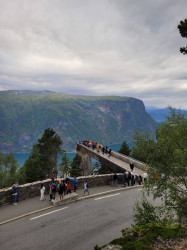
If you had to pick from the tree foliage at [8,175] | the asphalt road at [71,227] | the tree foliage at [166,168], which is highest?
the tree foliage at [166,168]

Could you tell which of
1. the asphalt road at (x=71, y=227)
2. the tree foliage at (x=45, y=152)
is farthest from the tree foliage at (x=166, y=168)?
the tree foliage at (x=45, y=152)

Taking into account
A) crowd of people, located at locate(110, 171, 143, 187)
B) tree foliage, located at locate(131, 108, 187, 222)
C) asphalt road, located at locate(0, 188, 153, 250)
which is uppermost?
tree foliage, located at locate(131, 108, 187, 222)

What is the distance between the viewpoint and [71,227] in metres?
10.4

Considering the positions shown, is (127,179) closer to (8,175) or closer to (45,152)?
(45,152)

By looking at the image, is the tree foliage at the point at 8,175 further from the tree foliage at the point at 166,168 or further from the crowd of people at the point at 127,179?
the tree foliage at the point at 166,168

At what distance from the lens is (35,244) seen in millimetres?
8812

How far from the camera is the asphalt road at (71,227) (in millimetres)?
8867

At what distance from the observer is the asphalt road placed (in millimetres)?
8867

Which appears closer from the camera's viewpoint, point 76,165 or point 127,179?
point 127,179

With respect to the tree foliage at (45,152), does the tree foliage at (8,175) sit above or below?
below

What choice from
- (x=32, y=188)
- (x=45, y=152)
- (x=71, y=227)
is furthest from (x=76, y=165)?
(x=71, y=227)

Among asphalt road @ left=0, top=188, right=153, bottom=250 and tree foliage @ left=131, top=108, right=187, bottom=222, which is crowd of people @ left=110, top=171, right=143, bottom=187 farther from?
tree foliage @ left=131, top=108, right=187, bottom=222

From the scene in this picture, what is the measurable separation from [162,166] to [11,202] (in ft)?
42.2

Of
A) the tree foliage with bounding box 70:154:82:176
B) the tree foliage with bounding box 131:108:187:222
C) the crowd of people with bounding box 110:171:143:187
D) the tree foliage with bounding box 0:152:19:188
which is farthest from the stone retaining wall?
the tree foliage with bounding box 0:152:19:188
